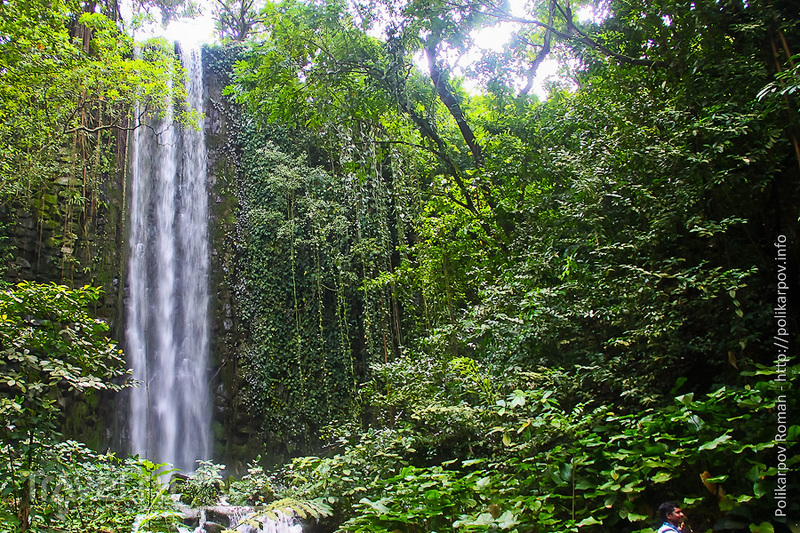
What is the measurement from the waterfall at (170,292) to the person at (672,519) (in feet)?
31.4

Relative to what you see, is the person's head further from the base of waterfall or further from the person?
the base of waterfall

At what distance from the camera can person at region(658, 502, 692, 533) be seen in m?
2.09

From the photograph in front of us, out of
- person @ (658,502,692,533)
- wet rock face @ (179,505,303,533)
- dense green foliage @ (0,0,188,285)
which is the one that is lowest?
wet rock face @ (179,505,303,533)

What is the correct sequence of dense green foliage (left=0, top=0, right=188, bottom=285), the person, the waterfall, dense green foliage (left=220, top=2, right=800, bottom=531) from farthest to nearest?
the waterfall → dense green foliage (left=0, top=0, right=188, bottom=285) → dense green foliage (left=220, top=2, right=800, bottom=531) → the person

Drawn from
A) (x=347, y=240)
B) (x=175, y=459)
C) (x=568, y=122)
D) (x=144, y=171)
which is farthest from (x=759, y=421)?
(x=144, y=171)

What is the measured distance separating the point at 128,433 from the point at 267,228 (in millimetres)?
5280

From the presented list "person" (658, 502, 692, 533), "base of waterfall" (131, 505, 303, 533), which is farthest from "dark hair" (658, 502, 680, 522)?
"base of waterfall" (131, 505, 303, 533)

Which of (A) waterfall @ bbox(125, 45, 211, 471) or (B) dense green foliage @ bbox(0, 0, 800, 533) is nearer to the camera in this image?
(B) dense green foliage @ bbox(0, 0, 800, 533)

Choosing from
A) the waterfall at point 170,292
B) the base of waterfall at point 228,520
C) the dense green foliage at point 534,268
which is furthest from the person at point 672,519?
the waterfall at point 170,292

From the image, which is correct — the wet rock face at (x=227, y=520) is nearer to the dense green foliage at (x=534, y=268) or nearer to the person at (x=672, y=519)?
the dense green foliage at (x=534, y=268)

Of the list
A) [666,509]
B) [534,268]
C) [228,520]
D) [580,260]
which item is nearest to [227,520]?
[228,520]

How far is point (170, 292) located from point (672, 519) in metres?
10.8

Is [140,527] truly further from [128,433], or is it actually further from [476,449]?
[128,433]

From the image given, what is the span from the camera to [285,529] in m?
4.92
